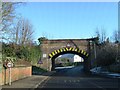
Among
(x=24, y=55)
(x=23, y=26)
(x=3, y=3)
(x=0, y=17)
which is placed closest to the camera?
(x=0, y=17)

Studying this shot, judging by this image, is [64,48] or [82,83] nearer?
[82,83]

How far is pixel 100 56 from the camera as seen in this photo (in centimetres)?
7494

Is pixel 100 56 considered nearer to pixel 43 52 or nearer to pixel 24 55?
pixel 43 52

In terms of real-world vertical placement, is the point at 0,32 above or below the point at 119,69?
above

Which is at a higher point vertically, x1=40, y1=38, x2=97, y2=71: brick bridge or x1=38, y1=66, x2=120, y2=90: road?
x1=40, y1=38, x2=97, y2=71: brick bridge

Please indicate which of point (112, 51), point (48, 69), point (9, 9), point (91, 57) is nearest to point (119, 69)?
point (112, 51)

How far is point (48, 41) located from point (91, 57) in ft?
34.1

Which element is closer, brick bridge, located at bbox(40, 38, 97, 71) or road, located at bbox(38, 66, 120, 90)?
road, located at bbox(38, 66, 120, 90)

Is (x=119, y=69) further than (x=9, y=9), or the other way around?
(x=119, y=69)

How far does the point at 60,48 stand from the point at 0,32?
49.7m

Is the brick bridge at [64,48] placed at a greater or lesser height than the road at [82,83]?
greater

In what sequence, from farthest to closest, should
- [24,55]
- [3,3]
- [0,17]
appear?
1. [24,55]
2. [3,3]
3. [0,17]

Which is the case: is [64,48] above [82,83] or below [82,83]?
above

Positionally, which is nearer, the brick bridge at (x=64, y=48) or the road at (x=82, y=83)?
the road at (x=82, y=83)
